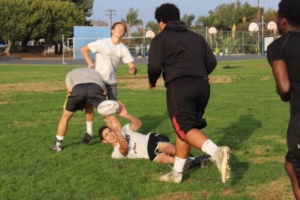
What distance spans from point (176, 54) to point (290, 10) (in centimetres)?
185

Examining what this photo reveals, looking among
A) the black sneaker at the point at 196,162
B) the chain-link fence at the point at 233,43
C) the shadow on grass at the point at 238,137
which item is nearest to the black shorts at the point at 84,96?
the black sneaker at the point at 196,162

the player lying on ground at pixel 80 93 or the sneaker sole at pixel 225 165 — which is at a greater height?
the player lying on ground at pixel 80 93

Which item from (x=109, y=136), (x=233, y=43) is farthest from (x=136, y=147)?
(x=233, y=43)

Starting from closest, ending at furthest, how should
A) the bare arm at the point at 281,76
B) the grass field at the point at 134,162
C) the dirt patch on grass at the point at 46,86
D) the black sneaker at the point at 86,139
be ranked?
the bare arm at the point at 281,76 < the grass field at the point at 134,162 < the black sneaker at the point at 86,139 < the dirt patch on grass at the point at 46,86

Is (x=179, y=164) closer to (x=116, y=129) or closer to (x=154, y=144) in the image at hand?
(x=154, y=144)

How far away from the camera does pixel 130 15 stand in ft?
330

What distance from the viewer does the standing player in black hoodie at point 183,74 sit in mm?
5594

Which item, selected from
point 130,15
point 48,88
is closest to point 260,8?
point 130,15

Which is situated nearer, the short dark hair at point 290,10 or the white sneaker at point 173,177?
→ the short dark hair at point 290,10

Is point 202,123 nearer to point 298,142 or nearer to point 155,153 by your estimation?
point 155,153

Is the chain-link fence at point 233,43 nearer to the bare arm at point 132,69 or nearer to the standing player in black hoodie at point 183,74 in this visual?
the bare arm at point 132,69

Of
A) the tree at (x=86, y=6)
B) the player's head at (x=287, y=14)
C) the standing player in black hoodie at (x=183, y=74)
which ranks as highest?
the tree at (x=86, y=6)

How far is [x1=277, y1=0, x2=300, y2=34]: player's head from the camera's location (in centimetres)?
395

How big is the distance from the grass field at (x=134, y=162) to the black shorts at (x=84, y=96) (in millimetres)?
689
